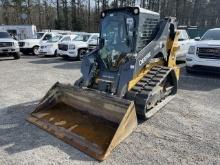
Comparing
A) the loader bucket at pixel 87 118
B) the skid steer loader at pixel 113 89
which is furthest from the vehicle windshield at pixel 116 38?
the loader bucket at pixel 87 118

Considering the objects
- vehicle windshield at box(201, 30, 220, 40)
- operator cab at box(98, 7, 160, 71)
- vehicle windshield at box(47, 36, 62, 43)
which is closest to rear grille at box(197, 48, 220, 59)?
vehicle windshield at box(201, 30, 220, 40)

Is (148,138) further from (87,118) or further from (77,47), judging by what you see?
(77,47)

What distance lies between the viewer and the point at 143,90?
5.54 meters

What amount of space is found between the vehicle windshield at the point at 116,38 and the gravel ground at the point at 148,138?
1.65 m

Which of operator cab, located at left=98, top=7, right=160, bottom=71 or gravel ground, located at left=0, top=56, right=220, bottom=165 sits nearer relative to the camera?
gravel ground, located at left=0, top=56, right=220, bottom=165

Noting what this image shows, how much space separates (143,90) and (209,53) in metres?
5.40

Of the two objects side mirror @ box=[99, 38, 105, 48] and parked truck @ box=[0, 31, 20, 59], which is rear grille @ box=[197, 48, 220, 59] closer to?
side mirror @ box=[99, 38, 105, 48]

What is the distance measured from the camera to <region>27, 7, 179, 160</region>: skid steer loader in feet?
15.5

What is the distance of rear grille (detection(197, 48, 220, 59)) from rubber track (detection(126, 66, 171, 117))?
172 inches

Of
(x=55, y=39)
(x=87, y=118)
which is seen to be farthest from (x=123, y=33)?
(x=55, y=39)

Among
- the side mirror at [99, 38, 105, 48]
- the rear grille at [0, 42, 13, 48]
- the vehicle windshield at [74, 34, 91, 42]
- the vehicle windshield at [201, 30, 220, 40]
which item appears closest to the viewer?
the side mirror at [99, 38, 105, 48]

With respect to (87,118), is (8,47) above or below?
above

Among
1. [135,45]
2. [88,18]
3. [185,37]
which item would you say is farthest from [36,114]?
[88,18]

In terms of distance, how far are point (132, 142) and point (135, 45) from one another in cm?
222
